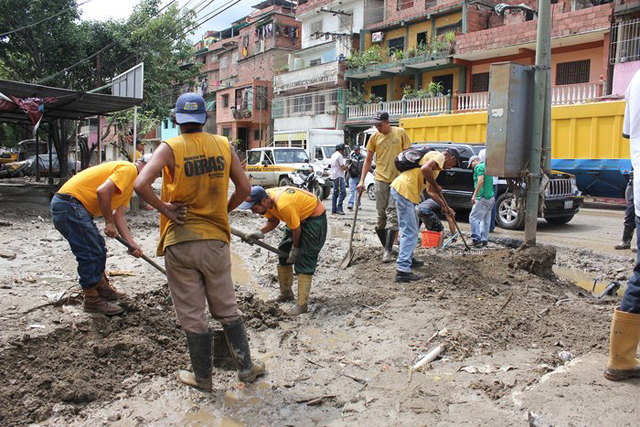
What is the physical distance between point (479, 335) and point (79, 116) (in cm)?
1531

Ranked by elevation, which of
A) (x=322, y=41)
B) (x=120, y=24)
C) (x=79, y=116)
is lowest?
(x=79, y=116)

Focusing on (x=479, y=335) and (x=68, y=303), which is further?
(x=68, y=303)

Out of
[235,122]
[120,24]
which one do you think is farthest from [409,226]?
[235,122]

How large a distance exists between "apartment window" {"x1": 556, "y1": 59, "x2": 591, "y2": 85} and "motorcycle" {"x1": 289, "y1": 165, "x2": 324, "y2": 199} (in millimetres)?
13594

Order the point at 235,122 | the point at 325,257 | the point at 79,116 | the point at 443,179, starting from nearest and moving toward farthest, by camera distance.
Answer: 1. the point at 325,257
2. the point at 443,179
3. the point at 79,116
4. the point at 235,122

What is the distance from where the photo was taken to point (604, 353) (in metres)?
3.52

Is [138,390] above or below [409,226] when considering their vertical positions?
below

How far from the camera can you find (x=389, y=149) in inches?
266

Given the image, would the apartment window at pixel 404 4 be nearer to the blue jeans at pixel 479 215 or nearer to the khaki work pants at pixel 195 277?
the blue jeans at pixel 479 215

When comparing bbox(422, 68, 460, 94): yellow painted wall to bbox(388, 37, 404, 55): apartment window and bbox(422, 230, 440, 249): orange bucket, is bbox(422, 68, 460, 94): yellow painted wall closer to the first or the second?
bbox(388, 37, 404, 55): apartment window

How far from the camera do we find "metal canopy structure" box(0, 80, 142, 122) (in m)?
11.1

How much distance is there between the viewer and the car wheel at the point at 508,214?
10.0m

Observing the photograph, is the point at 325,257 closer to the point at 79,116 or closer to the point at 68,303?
the point at 68,303

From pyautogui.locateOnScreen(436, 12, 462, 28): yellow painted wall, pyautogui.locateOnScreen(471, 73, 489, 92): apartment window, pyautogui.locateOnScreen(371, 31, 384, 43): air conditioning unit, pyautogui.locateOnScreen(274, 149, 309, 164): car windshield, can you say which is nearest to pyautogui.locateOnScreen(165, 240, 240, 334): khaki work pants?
pyautogui.locateOnScreen(274, 149, 309, 164): car windshield
